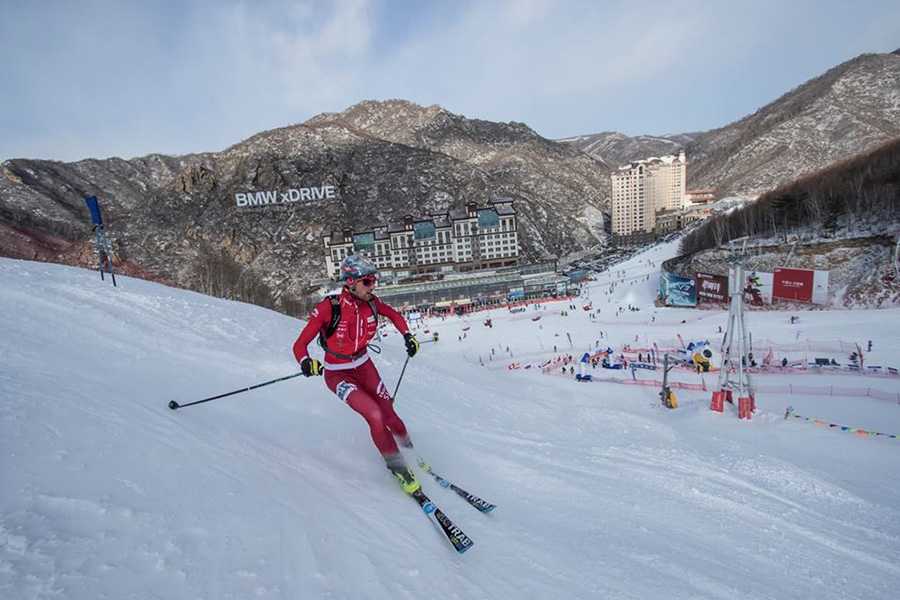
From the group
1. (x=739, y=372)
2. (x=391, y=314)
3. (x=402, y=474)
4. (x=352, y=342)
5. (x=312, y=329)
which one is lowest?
(x=739, y=372)

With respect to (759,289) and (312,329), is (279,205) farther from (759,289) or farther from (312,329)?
(312,329)

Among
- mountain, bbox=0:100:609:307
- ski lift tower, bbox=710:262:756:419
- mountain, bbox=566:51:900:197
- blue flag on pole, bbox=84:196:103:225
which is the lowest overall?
ski lift tower, bbox=710:262:756:419

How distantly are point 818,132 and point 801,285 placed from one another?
6203 inches

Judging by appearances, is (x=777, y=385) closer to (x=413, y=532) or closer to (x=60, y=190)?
(x=413, y=532)

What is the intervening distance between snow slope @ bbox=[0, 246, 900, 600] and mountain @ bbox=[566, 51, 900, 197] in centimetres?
16299

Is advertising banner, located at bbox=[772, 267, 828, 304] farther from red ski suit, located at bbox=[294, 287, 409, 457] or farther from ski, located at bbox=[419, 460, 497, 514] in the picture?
red ski suit, located at bbox=[294, 287, 409, 457]

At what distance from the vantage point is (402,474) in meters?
4.39

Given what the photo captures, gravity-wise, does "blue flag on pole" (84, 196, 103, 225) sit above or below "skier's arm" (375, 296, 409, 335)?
above

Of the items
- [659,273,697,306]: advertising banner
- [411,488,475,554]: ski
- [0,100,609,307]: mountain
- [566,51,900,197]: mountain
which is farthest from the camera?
[566,51,900,197]: mountain

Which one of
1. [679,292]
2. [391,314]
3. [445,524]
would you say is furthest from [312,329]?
[679,292]

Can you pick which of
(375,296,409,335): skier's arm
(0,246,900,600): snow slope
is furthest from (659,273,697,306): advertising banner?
(375,296,409,335): skier's arm

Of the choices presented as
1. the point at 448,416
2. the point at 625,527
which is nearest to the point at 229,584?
the point at 625,527

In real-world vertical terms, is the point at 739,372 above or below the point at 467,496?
below

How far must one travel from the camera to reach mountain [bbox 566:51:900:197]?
135 meters
